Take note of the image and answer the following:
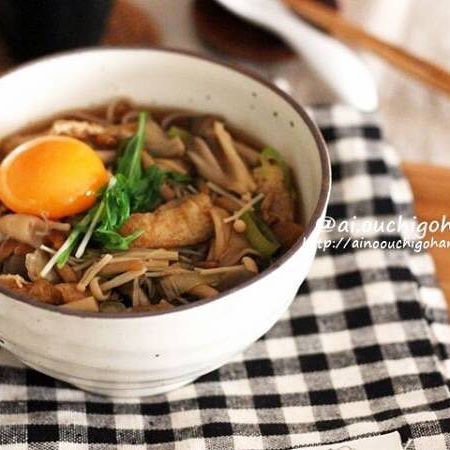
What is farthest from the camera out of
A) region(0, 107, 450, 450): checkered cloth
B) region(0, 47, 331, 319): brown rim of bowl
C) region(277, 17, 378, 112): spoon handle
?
region(277, 17, 378, 112): spoon handle

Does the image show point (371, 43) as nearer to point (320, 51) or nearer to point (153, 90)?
point (320, 51)

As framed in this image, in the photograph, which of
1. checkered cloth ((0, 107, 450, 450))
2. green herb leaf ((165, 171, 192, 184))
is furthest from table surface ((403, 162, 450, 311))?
green herb leaf ((165, 171, 192, 184))

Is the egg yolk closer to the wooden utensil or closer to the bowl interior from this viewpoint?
the bowl interior

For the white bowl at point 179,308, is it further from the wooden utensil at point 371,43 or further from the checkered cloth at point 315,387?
the wooden utensil at point 371,43

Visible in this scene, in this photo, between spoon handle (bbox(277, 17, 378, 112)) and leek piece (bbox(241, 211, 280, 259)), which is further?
spoon handle (bbox(277, 17, 378, 112))

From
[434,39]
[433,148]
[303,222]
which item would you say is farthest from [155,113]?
[434,39]

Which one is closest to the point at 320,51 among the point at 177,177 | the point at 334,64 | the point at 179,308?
the point at 334,64

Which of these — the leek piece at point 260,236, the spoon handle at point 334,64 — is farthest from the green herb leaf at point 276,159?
the spoon handle at point 334,64

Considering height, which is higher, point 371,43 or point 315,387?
point 371,43
